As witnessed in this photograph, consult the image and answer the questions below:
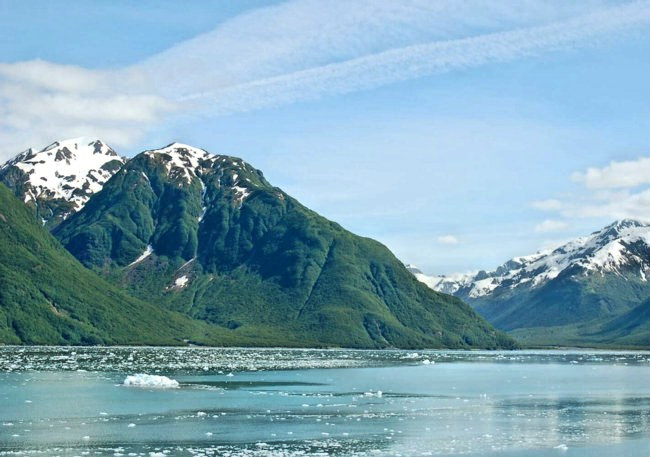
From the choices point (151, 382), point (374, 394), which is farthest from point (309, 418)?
point (151, 382)

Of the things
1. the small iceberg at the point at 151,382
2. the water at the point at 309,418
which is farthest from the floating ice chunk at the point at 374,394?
the small iceberg at the point at 151,382

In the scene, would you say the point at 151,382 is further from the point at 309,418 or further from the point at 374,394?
the point at 309,418

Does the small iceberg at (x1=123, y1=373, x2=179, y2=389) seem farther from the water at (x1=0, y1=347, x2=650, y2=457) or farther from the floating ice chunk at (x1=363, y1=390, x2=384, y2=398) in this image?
the floating ice chunk at (x1=363, y1=390, x2=384, y2=398)

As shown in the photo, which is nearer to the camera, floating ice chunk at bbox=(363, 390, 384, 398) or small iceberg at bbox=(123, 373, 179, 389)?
floating ice chunk at bbox=(363, 390, 384, 398)

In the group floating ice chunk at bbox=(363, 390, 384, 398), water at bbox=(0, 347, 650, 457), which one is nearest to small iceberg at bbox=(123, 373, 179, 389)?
water at bbox=(0, 347, 650, 457)

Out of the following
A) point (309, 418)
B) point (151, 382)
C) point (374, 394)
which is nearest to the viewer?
point (309, 418)

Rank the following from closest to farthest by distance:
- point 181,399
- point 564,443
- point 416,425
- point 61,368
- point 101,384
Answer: point 564,443 → point 416,425 → point 181,399 → point 101,384 → point 61,368

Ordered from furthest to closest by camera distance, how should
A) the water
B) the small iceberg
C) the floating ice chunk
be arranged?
the small iceberg
the floating ice chunk
the water

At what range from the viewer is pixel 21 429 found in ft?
310

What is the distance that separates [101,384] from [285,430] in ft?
196

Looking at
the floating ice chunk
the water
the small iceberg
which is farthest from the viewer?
the small iceberg

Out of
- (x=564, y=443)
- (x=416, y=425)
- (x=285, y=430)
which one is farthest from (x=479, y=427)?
(x=285, y=430)

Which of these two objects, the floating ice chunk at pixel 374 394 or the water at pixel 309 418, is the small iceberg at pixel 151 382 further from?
the floating ice chunk at pixel 374 394

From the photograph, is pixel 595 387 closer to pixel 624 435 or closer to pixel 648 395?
pixel 648 395
